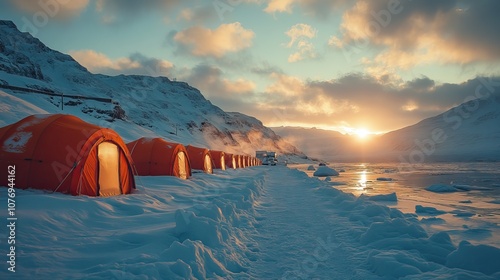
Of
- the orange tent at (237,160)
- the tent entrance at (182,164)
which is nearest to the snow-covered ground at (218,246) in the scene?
the tent entrance at (182,164)

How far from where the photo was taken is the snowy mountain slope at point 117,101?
52844mm

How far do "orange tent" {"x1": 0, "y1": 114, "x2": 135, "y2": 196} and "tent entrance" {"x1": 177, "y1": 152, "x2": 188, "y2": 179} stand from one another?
7.94 metres

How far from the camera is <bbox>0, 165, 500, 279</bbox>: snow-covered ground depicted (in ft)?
13.9

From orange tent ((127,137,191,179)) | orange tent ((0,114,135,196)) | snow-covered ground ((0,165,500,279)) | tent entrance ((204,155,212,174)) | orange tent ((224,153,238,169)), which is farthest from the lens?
orange tent ((224,153,238,169))

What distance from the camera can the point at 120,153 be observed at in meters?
10.8

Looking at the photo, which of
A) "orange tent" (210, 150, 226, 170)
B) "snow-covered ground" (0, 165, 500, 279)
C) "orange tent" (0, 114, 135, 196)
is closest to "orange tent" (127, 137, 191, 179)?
"orange tent" (0, 114, 135, 196)

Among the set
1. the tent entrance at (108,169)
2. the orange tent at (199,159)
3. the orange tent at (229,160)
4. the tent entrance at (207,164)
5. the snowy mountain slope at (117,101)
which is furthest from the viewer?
the snowy mountain slope at (117,101)

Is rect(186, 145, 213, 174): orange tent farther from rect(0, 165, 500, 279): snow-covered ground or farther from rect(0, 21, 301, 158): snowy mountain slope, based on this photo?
rect(0, 165, 500, 279): snow-covered ground

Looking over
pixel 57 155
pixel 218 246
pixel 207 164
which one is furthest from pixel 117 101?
pixel 218 246

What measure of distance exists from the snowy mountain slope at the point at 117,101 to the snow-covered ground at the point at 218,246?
66.5 ft

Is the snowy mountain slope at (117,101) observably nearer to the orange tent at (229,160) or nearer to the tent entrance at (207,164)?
the tent entrance at (207,164)

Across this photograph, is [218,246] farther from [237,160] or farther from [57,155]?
[237,160]

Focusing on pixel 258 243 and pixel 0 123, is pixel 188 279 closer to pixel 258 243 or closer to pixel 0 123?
pixel 258 243

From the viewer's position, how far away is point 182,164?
1845 cm
